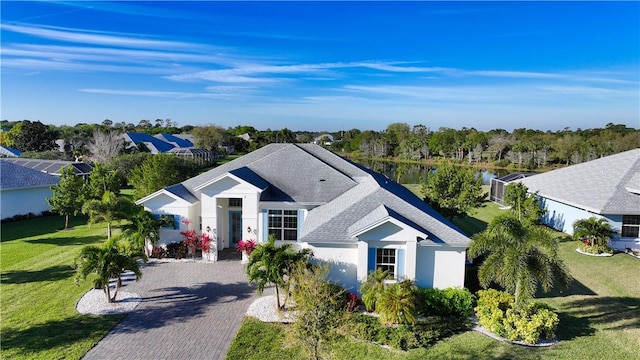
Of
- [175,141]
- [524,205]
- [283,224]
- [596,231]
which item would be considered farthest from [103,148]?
[596,231]

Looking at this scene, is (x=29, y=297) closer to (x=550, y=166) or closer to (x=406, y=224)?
(x=406, y=224)

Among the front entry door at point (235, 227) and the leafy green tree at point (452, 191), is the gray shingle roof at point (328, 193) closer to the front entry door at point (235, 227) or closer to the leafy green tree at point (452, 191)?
the front entry door at point (235, 227)

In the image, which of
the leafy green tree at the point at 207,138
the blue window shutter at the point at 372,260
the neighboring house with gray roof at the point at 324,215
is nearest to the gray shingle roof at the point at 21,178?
the neighboring house with gray roof at the point at 324,215

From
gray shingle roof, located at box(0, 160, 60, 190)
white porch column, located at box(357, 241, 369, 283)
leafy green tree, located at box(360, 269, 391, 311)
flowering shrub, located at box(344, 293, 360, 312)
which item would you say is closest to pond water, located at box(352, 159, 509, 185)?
white porch column, located at box(357, 241, 369, 283)

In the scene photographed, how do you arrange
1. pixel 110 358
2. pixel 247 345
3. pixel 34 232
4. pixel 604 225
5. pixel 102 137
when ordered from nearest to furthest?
pixel 110 358, pixel 247 345, pixel 604 225, pixel 34 232, pixel 102 137

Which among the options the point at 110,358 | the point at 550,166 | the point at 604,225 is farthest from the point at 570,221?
the point at 550,166

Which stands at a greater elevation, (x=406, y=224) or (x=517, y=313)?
(x=406, y=224)

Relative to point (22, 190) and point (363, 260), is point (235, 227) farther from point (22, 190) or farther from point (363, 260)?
point (22, 190)
